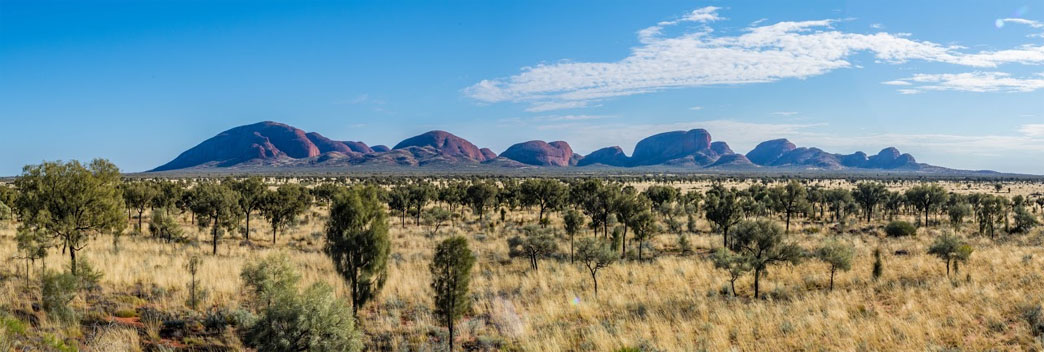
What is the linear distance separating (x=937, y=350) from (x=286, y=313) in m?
14.4

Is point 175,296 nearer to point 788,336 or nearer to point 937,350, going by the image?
point 788,336

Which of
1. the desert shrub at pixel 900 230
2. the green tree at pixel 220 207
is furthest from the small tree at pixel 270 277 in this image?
the desert shrub at pixel 900 230

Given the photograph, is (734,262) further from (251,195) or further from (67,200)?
(251,195)

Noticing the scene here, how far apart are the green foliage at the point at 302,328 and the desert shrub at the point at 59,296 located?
22.8ft

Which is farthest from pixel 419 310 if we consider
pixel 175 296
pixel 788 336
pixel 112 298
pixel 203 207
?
pixel 203 207

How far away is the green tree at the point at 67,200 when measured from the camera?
18.1 metres

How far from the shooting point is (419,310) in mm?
17266

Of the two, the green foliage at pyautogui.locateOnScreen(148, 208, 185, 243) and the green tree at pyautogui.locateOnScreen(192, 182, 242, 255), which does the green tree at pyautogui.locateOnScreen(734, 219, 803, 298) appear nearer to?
the green tree at pyautogui.locateOnScreen(192, 182, 242, 255)

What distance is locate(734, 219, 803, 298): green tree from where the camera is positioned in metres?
18.3

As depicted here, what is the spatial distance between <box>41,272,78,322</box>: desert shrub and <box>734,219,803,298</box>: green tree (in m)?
21.2

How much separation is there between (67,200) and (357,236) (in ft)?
41.8

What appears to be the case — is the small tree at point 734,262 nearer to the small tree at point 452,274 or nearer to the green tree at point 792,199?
the small tree at point 452,274

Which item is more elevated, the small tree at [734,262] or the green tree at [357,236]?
the green tree at [357,236]

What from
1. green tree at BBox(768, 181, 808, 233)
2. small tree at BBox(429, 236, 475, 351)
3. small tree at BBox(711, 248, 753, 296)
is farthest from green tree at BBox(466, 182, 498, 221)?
small tree at BBox(429, 236, 475, 351)
